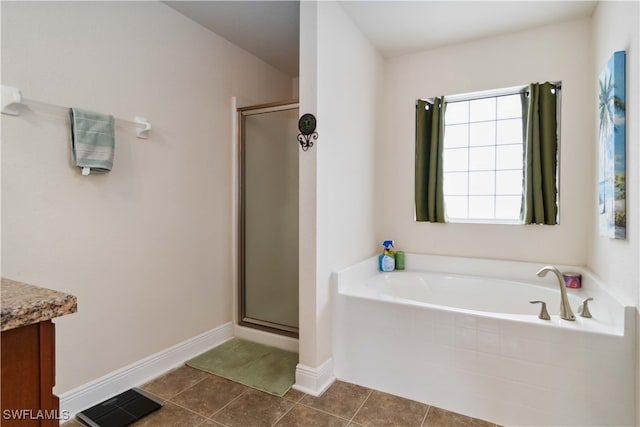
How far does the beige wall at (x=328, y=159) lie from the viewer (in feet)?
6.92

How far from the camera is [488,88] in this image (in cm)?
269

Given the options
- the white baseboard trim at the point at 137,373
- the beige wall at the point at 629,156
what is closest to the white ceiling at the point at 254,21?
the beige wall at the point at 629,156

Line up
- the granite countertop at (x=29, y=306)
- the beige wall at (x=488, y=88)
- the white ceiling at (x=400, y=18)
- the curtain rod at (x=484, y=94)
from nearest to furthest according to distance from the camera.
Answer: the granite countertop at (x=29, y=306)
the white ceiling at (x=400, y=18)
the beige wall at (x=488, y=88)
the curtain rod at (x=484, y=94)

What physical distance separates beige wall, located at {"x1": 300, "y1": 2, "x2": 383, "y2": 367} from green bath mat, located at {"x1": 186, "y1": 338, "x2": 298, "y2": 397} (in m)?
0.23

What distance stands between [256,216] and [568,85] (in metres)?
2.57

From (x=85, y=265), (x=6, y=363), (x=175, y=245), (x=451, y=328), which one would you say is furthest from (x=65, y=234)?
(x=451, y=328)

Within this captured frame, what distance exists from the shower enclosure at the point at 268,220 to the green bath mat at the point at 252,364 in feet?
0.61

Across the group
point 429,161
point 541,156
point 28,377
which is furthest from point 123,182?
point 541,156

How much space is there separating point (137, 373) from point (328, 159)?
1.83m

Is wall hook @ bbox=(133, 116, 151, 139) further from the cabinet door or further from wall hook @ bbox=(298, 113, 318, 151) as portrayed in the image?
the cabinet door

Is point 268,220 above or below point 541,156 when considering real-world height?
below

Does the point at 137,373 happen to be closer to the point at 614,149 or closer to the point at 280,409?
the point at 280,409

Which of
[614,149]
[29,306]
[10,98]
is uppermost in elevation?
[10,98]

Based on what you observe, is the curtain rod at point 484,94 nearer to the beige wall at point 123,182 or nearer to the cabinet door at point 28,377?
the beige wall at point 123,182
